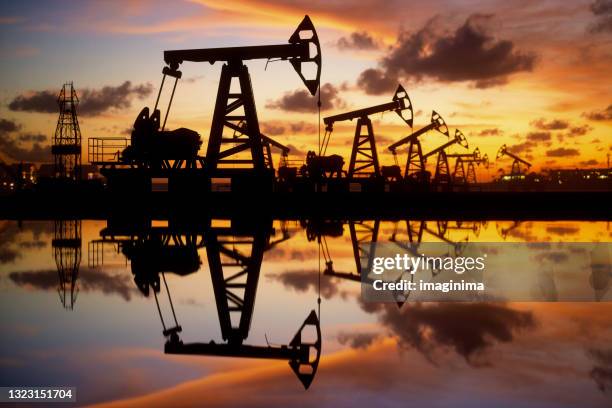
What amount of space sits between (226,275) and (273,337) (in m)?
3.74

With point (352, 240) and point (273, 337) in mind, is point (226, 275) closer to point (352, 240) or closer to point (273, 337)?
point (273, 337)

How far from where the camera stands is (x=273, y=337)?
5590 mm

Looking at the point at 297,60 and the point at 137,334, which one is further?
the point at 297,60

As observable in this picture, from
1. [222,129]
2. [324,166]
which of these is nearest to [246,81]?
[222,129]

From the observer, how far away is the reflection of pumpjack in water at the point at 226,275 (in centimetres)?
489

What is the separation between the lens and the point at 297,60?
27.5 m

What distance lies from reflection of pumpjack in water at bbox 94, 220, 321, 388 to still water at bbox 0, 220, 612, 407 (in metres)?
0.03

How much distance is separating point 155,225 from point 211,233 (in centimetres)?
339

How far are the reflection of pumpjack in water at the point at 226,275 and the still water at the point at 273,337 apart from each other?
33 mm

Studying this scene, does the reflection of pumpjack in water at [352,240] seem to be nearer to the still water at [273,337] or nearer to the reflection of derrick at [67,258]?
the still water at [273,337]

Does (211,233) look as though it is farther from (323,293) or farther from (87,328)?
(87,328)

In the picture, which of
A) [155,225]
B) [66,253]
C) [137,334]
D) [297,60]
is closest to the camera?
[137,334]

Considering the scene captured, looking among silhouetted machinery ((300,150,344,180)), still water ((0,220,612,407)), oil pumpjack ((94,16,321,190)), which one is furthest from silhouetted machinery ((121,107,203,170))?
still water ((0,220,612,407))

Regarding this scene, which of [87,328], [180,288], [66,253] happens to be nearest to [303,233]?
[66,253]
